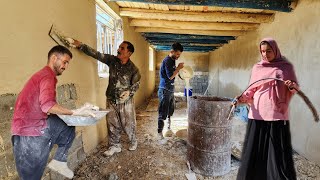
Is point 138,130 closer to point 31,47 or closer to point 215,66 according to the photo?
point 31,47

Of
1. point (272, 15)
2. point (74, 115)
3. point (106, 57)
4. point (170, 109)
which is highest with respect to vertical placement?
point (272, 15)

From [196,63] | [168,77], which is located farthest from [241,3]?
[196,63]

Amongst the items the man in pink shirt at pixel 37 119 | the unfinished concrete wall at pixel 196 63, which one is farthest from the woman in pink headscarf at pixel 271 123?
the unfinished concrete wall at pixel 196 63

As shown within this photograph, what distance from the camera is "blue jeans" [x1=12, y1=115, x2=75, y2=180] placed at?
4.79 feet

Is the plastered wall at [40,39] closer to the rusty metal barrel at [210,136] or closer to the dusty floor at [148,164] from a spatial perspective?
the dusty floor at [148,164]

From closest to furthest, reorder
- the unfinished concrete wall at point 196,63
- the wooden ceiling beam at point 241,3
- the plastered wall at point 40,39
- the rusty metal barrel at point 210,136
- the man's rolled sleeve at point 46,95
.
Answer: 1. the man's rolled sleeve at point 46,95
2. the plastered wall at point 40,39
3. the rusty metal barrel at point 210,136
4. the wooden ceiling beam at point 241,3
5. the unfinished concrete wall at point 196,63

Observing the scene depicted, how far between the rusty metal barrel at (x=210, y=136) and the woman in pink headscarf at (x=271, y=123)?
475 millimetres

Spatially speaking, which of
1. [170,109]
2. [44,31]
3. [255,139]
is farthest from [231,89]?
[44,31]

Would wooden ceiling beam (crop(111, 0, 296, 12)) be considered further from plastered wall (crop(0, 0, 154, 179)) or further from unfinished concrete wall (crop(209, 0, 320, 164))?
plastered wall (crop(0, 0, 154, 179))

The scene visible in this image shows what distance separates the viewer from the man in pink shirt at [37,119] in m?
1.40

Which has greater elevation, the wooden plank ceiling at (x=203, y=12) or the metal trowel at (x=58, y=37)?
the wooden plank ceiling at (x=203, y=12)

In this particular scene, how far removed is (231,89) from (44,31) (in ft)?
23.0

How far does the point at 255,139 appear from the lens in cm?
215

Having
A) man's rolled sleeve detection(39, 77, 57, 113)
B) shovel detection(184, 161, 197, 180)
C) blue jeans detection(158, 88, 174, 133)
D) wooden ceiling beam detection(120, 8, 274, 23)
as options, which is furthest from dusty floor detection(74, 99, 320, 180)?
wooden ceiling beam detection(120, 8, 274, 23)
